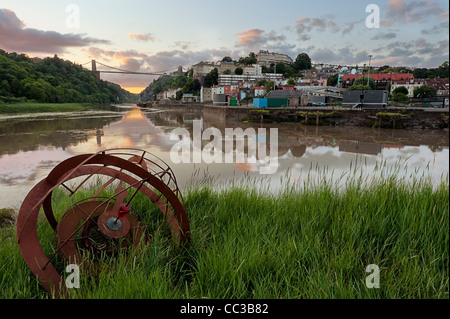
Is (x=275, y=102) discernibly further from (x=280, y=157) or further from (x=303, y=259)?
(x=303, y=259)

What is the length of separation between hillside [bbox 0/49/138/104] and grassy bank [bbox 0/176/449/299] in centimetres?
4394

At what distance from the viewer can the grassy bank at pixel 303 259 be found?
198 centimetres

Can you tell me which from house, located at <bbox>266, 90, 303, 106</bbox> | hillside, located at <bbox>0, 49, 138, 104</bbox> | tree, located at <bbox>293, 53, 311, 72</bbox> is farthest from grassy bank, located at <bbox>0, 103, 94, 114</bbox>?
tree, located at <bbox>293, 53, 311, 72</bbox>

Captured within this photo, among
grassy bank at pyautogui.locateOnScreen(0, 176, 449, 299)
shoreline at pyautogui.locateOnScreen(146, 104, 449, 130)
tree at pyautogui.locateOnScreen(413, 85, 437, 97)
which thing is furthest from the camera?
tree at pyautogui.locateOnScreen(413, 85, 437, 97)

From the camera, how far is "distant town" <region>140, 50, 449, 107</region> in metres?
36.4

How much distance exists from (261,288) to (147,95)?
17301 cm

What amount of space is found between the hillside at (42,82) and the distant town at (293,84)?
26.0 meters

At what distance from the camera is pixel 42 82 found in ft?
158

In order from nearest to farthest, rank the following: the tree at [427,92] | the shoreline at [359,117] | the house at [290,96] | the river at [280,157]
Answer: the river at [280,157] < the shoreline at [359,117] < the tree at [427,92] < the house at [290,96]

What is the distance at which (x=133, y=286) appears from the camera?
1.90 metres

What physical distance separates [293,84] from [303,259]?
69.9 m

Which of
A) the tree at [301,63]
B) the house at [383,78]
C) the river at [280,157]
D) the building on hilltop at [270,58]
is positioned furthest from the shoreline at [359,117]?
the building on hilltop at [270,58]

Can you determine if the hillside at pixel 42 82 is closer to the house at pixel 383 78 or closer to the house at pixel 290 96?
the house at pixel 290 96

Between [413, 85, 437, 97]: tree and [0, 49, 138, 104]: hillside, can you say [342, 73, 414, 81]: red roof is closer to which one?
[413, 85, 437, 97]: tree
